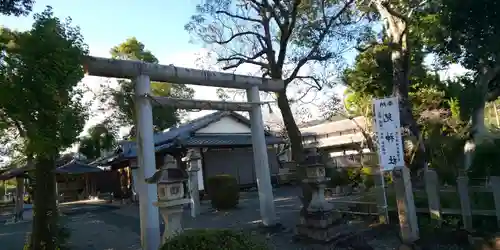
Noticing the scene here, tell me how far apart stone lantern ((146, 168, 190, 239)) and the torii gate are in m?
→ 1.44

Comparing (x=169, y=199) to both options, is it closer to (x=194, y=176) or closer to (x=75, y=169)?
(x=194, y=176)

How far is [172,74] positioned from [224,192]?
7346 mm

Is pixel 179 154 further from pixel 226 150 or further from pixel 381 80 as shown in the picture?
pixel 381 80

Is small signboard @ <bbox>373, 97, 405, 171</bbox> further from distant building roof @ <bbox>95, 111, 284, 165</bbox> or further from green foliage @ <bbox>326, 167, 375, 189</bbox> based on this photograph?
distant building roof @ <bbox>95, 111, 284, 165</bbox>

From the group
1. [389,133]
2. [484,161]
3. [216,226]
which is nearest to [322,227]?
[389,133]

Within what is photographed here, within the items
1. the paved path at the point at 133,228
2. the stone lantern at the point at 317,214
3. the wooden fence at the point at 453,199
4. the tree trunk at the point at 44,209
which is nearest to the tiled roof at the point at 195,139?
the paved path at the point at 133,228

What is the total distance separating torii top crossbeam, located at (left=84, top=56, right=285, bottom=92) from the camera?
7.54 meters

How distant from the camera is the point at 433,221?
7.62 metres

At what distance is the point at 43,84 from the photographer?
5.97 metres

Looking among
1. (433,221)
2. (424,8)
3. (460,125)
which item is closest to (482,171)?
(433,221)

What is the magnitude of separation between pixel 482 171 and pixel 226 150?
15138 mm

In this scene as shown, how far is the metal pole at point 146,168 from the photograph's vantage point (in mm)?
7434

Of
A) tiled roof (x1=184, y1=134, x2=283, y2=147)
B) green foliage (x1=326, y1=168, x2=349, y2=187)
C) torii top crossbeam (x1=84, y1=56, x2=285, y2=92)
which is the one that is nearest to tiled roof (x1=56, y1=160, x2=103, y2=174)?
tiled roof (x1=184, y1=134, x2=283, y2=147)

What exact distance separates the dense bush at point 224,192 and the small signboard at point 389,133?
8530mm
